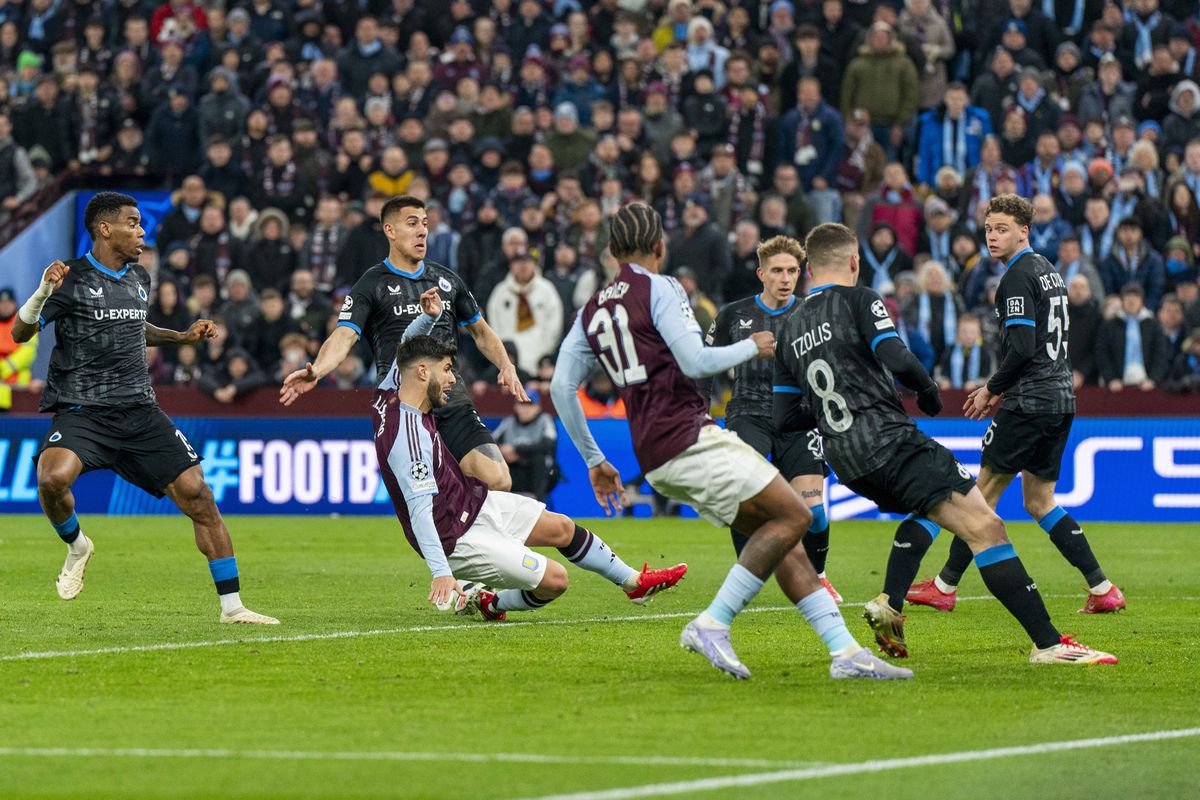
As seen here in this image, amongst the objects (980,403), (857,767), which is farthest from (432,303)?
(857,767)

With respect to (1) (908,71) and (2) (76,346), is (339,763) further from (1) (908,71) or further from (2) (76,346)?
(1) (908,71)

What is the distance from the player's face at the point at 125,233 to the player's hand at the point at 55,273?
41 cm

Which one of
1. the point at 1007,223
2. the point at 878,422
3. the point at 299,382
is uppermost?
the point at 1007,223

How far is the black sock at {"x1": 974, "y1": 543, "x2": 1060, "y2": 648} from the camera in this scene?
925 centimetres

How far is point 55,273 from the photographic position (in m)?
11.3

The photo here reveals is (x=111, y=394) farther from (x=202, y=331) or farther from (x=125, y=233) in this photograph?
(x=125, y=233)

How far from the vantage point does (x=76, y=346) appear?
1184cm

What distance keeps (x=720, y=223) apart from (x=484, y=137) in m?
3.77

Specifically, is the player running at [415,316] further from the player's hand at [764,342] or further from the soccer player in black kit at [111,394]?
the player's hand at [764,342]

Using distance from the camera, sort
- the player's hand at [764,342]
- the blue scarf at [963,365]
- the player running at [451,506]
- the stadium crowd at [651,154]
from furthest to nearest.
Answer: the stadium crowd at [651,154] < the blue scarf at [963,365] < the player running at [451,506] < the player's hand at [764,342]

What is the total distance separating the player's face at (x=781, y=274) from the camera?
12.7 metres

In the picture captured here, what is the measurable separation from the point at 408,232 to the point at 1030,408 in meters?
4.09

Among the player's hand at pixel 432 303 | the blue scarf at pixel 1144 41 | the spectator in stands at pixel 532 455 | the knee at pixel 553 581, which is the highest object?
the blue scarf at pixel 1144 41

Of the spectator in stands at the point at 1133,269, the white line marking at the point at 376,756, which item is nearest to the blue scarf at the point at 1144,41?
the spectator in stands at the point at 1133,269
